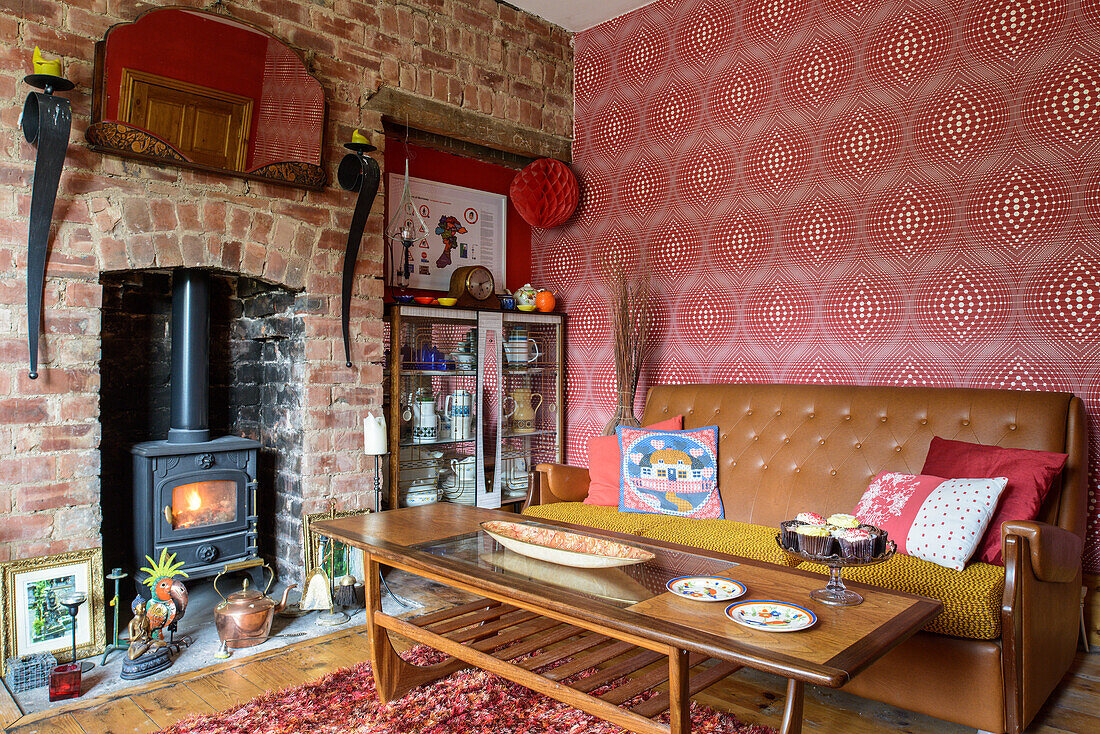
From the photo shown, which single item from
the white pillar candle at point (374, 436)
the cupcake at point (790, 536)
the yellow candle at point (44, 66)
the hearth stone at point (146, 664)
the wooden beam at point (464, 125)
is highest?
the wooden beam at point (464, 125)

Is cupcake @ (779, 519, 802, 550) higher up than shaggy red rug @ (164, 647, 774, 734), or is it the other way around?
cupcake @ (779, 519, 802, 550)

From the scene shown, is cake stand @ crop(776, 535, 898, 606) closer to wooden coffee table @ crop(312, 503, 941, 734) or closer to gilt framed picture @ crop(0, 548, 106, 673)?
wooden coffee table @ crop(312, 503, 941, 734)

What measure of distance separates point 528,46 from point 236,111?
199cm

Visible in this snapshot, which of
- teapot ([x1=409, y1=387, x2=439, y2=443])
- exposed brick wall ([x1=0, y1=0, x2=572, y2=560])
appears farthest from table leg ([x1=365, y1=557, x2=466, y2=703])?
teapot ([x1=409, y1=387, x2=439, y2=443])

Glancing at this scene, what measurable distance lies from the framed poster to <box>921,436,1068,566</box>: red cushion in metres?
2.79

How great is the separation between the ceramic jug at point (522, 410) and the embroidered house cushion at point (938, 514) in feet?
7.13

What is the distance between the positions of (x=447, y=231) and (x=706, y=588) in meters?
3.10

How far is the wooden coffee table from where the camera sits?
4.63 ft

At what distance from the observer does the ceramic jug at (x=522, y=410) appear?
4344 millimetres

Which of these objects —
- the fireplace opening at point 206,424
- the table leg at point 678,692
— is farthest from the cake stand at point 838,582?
the fireplace opening at point 206,424

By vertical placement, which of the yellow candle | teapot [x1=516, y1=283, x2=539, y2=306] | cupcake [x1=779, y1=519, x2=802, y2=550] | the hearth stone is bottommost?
the hearth stone

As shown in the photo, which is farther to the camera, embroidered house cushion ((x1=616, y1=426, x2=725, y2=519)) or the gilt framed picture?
Answer: embroidered house cushion ((x1=616, y1=426, x2=725, y2=519))

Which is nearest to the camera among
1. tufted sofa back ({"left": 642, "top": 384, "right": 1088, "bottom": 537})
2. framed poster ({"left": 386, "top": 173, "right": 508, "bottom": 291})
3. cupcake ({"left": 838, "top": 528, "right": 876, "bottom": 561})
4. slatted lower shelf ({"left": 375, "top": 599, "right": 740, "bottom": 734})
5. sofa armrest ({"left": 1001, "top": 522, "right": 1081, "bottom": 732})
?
cupcake ({"left": 838, "top": 528, "right": 876, "bottom": 561})

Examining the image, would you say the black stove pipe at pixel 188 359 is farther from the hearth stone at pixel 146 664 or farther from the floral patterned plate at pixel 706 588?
the floral patterned plate at pixel 706 588
